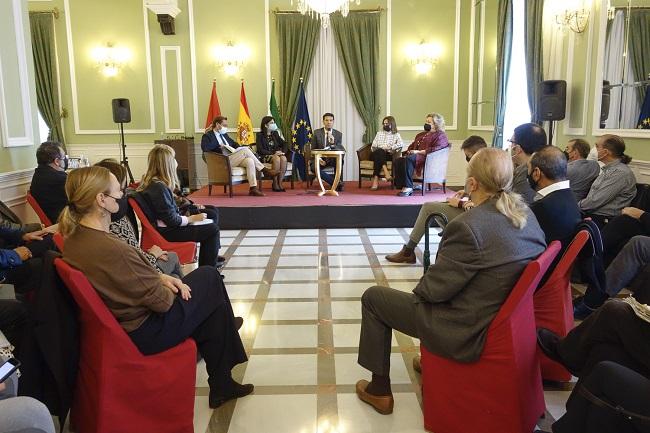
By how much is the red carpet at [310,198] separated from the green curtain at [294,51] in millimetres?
1958

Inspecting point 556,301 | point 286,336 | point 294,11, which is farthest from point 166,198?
point 294,11

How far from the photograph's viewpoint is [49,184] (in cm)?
388

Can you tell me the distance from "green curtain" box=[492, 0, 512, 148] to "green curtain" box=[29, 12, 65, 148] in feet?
24.4

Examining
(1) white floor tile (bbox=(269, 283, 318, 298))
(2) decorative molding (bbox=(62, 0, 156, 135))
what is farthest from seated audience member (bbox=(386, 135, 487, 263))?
(2) decorative molding (bbox=(62, 0, 156, 135))

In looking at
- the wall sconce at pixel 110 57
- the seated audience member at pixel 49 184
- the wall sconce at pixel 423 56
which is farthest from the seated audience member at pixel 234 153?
the seated audience member at pixel 49 184

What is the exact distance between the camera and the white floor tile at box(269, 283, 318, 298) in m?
4.09

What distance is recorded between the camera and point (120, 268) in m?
1.98

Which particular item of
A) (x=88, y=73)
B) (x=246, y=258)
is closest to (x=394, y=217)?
(x=246, y=258)

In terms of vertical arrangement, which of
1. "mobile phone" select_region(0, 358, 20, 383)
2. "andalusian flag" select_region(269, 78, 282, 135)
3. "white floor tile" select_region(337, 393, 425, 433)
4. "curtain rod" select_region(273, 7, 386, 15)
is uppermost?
"curtain rod" select_region(273, 7, 386, 15)

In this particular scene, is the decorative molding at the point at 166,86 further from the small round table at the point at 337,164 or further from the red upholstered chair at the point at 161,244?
the red upholstered chair at the point at 161,244

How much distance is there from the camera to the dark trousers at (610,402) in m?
1.59

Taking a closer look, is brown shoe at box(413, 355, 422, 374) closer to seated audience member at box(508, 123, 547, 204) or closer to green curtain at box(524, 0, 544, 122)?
seated audience member at box(508, 123, 547, 204)

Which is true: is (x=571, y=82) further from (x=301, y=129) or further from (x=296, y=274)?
(x=301, y=129)

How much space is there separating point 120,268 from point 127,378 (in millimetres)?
431
